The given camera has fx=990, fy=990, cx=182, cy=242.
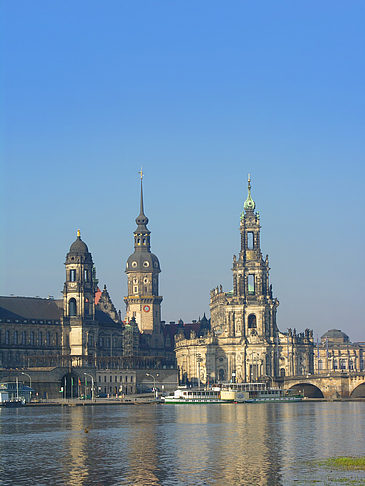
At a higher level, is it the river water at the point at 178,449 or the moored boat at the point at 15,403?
the river water at the point at 178,449

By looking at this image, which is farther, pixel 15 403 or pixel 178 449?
pixel 15 403

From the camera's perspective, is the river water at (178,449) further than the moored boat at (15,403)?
No

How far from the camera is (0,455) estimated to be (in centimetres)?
8756

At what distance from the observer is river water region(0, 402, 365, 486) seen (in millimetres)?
71875

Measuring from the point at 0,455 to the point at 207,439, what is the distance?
2418 centimetres

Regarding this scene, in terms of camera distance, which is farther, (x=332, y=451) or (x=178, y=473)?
(x=332, y=451)

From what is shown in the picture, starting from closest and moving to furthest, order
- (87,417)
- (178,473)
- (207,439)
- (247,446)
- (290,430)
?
(178,473)
(247,446)
(207,439)
(290,430)
(87,417)

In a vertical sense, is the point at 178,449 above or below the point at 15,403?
above

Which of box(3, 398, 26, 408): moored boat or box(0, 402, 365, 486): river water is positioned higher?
box(0, 402, 365, 486): river water

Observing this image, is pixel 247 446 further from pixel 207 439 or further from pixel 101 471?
pixel 101 471

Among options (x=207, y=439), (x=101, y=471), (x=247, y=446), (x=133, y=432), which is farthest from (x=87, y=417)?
(x=101, y=471)

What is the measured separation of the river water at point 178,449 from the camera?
71875 millimetres

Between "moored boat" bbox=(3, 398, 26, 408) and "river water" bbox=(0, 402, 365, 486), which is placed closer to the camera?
"river water" bbox=(0, 402, 365, 486)

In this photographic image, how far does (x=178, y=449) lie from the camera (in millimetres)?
92188
